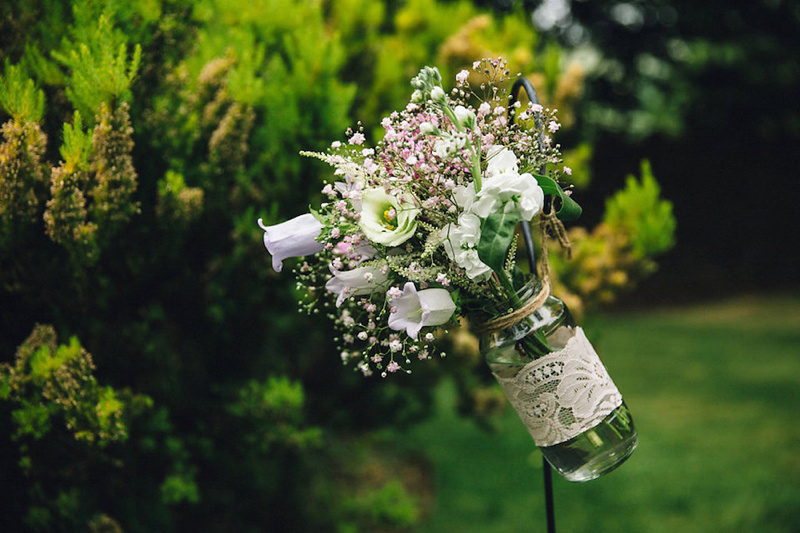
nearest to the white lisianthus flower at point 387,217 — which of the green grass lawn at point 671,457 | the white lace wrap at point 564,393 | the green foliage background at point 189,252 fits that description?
the white lace wrap at point 564,393

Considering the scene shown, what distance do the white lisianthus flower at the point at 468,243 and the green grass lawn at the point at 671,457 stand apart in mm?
1176

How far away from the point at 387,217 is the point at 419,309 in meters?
0.21

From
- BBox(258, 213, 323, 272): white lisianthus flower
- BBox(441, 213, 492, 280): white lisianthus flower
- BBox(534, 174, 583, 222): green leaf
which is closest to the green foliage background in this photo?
BBox(258, 213, 323, 272): white lisianthus flower

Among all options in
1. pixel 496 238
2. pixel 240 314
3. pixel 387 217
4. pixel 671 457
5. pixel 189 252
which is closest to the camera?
pixel 496 238

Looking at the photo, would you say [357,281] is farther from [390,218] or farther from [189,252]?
[189,252]

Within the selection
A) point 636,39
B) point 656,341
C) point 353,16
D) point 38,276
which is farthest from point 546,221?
point 636,39

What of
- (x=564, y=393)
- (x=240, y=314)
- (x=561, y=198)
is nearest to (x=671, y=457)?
(x=240, y=314)

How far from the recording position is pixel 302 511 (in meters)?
3.38

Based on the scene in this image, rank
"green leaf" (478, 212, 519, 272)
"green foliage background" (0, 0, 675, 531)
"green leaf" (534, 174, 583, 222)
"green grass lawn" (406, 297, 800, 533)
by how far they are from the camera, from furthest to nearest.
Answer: "green grass lawn" (406, 297, 800, 533)
"green foliage background" (0, 0, 675, 531)
"green leaf" (534, 174, 583, 222)
"green leaf" (478, 212, 519, 272)

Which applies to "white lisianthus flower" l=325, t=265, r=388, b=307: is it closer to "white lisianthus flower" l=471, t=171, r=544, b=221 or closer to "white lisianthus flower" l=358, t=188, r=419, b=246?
"white lisianthus flower" l=358, t=188, r=419, b=246

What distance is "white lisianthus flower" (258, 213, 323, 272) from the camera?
141 centimetres

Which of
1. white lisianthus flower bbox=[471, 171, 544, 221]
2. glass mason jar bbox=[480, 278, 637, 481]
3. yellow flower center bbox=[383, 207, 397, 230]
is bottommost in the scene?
glass mason jar bbox=[480, 278, 637, 481]

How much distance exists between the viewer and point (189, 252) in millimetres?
2434

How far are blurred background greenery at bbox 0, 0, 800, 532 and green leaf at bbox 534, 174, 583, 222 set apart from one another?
1.16m
